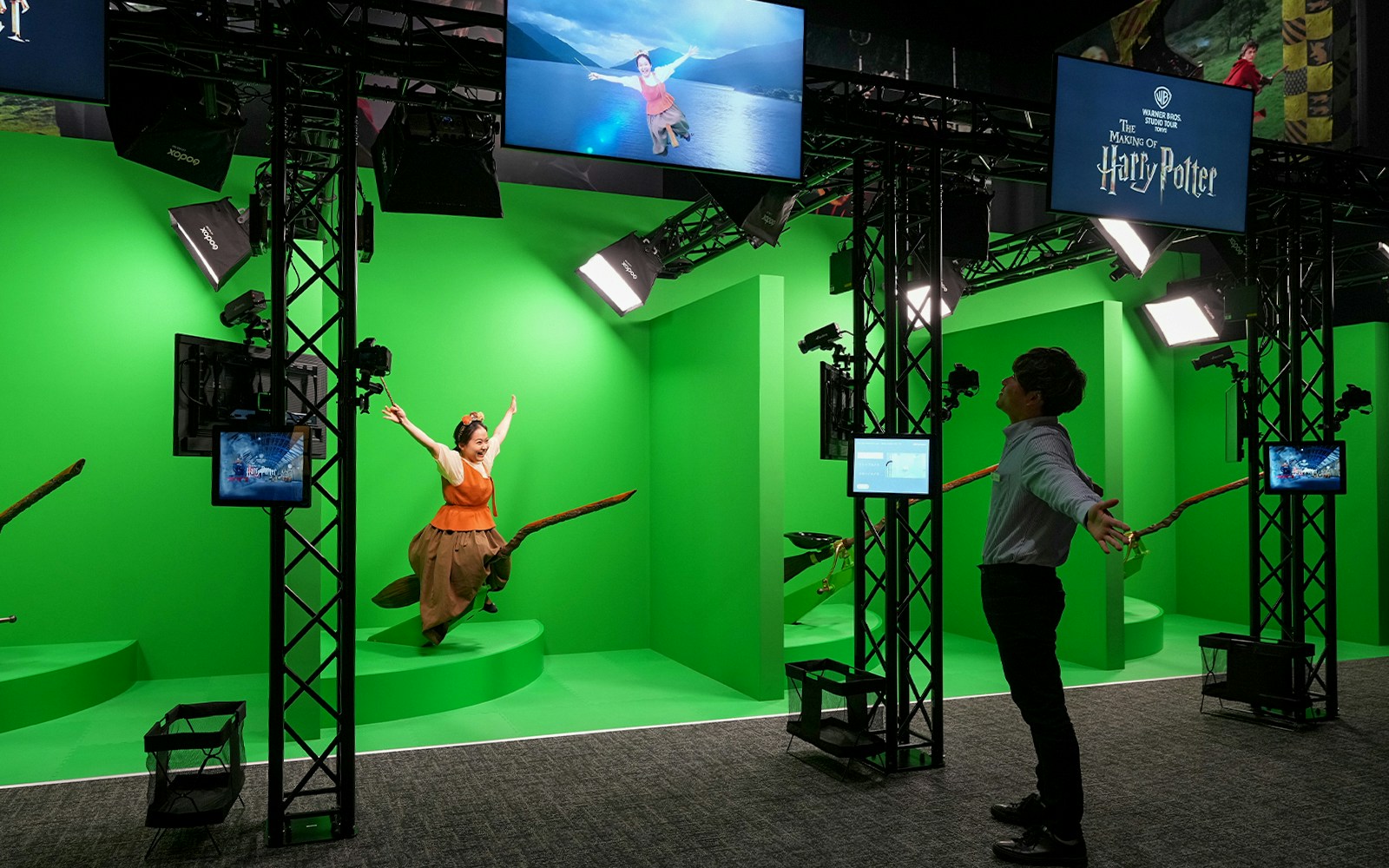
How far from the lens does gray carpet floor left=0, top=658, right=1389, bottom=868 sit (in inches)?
163

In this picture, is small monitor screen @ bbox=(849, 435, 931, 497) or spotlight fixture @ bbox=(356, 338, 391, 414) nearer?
spotlight fixture @ bbox=(356, 338, 391, 414)

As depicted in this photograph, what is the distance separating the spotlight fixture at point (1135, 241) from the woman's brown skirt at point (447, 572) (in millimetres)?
5751

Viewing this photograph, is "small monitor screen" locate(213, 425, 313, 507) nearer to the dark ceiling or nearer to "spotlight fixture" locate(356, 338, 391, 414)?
"spotlight fixture" locate(356, 338, 391, 414)

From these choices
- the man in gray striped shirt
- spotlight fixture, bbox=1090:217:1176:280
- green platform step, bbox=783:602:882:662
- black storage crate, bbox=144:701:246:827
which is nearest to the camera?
the man in gray striped shirt

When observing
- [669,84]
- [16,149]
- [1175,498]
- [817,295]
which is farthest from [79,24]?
[1175,498]

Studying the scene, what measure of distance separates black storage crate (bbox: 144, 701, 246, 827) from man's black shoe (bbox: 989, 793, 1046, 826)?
11.3ft

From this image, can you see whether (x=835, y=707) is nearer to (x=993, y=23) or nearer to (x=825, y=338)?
(x=825, y=338)

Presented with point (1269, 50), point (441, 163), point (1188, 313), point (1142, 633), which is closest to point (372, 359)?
point (441, 163)

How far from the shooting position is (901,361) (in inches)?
228

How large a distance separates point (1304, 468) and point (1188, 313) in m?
5.11

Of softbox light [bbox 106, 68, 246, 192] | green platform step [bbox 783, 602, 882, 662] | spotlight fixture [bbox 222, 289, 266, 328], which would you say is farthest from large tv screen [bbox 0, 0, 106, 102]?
green platform step [bbox 783, 602, 882, 662]

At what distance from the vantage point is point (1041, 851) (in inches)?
156

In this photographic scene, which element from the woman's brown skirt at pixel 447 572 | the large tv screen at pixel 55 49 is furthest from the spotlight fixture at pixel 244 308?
the large tv screen at pixel 55 49

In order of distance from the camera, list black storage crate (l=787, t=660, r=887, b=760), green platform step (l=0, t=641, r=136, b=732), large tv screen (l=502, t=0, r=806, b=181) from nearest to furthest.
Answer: large tv screen (l=502, t=0, r=806, b=181) → black storage crate (l=787, t=660, r=887, b=760) → green platform step (l=0, t=641, r=136, b=732)
